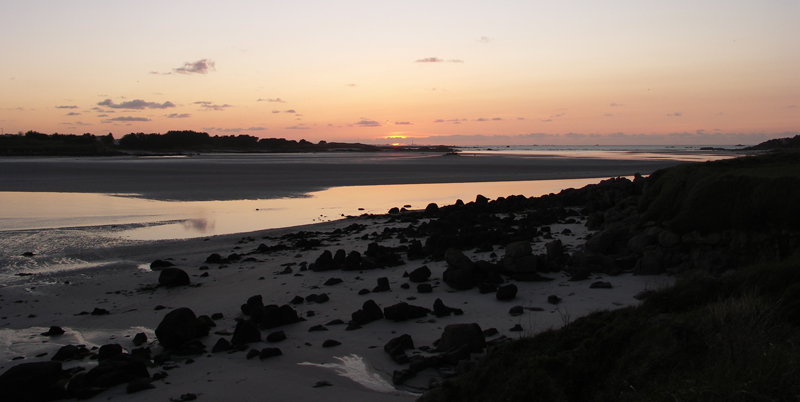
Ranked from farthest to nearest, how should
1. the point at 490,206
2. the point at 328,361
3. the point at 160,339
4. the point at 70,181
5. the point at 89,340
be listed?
the point at 70,181 → the point at 490,206 → the point at 89,340 → the point at 160,339 → the point at 328,361

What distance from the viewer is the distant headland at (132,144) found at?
310 ft

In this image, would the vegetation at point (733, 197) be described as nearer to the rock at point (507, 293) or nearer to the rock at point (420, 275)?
the rock at point (507, 293)

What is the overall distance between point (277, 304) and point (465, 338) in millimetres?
3998

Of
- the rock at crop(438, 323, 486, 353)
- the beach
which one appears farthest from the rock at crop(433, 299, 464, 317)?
the rock at crop(438, 323, 486, 353)

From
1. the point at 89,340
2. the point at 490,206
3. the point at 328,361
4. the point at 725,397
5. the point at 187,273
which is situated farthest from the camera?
the point at 490,206

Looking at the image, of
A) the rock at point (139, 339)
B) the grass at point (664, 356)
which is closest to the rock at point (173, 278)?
the rock at point (139, 339)

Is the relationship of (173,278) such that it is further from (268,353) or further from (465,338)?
(465,338)

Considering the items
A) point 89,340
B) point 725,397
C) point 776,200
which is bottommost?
point 89,340

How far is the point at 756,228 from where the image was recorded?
28.3ft

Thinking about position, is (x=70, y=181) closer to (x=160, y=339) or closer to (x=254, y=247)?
(x=254, y=247)

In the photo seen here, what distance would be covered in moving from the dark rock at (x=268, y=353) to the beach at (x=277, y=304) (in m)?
0.06

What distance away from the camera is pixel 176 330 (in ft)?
22.7

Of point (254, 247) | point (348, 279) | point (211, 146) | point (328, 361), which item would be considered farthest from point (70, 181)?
point (211, 146)

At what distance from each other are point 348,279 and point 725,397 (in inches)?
303
